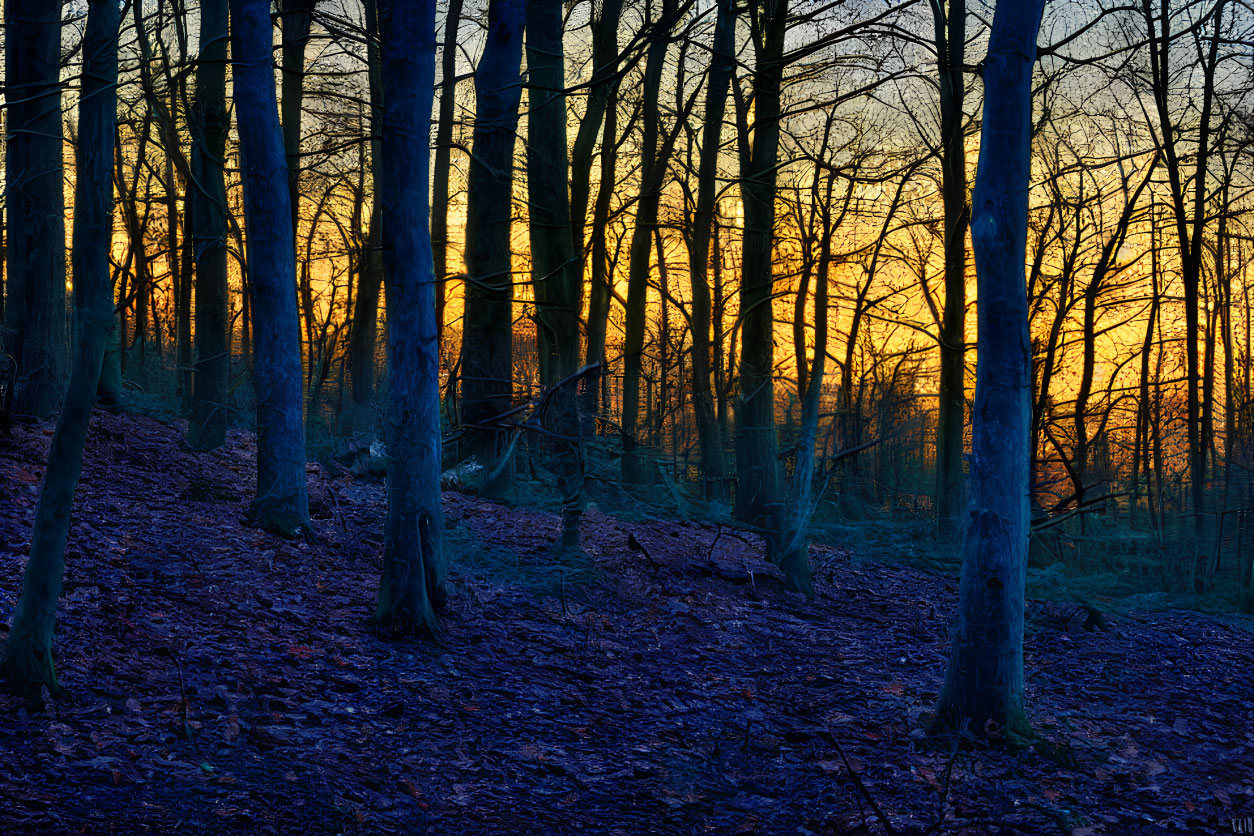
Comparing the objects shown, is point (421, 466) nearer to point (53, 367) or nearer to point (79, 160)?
point (79, 160)

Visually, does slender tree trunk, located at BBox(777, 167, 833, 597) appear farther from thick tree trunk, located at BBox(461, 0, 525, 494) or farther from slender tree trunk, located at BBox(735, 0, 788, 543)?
thick tree trunk, located at BBox(461, 0, 525, 494)

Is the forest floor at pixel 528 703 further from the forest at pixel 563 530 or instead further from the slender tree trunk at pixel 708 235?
the slender tree trunk at pixel 708 235

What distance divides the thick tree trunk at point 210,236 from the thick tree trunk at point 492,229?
3.53 m

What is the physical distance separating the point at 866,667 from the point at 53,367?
10.5 meters

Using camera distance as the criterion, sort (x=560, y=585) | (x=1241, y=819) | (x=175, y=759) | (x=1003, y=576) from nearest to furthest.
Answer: (x=175, y=759), (x=1241, y=819), (x=1003, y=576), (x=560, y=585)

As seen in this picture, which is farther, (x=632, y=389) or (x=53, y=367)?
(x=632, y=389)

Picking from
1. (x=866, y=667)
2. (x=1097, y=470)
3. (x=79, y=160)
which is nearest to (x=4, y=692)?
(x=79, y=160)

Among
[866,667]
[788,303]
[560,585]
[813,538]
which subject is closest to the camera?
[866,667]

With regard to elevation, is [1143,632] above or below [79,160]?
below

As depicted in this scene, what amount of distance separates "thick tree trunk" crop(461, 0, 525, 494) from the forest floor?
98.3 inches

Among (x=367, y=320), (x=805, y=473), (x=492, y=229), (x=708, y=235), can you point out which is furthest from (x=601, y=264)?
(x=805, y=473)

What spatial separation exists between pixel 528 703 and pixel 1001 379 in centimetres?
417

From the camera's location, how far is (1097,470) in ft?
69.4

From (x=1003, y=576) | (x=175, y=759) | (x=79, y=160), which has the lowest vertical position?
(x=175, y=759)
